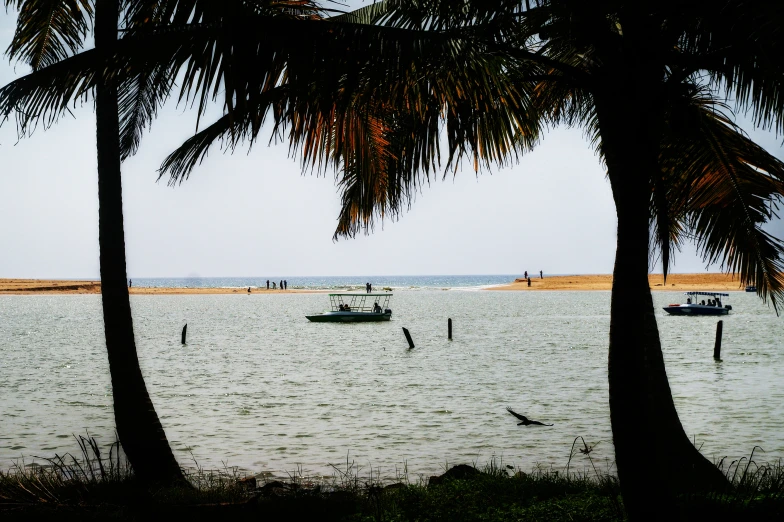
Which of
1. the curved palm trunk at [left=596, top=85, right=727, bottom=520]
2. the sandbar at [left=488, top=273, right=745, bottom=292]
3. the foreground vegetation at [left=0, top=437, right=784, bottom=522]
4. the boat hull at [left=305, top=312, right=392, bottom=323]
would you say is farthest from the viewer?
the sandbar at [left=488, top=273, right=745, bottom=292]

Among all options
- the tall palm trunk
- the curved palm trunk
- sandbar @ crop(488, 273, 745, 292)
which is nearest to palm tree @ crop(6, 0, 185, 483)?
the tall palm trunk

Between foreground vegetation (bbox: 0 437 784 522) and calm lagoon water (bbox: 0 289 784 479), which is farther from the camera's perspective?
calm lagoon water (bbox: 0 289 784 479)

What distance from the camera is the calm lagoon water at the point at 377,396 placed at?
14320 millimetres

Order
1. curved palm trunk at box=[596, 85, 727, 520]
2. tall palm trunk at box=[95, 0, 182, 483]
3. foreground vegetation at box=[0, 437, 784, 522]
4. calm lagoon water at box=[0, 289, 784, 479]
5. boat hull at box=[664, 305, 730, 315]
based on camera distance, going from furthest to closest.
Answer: boat hull at box=[664, 305, 730, 315]
calm lagoon water at box=[0, 289, 784, 479]
tall palm trunk at box=[95, 0, 182, 483]
foreground vegetation at box=[0, 437, 784, 522]
curved palm trunk at box=[596, 85, 727, 520]

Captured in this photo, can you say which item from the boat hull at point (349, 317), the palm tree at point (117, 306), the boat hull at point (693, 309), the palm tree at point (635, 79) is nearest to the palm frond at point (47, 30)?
the palm tree at point (117, 306)

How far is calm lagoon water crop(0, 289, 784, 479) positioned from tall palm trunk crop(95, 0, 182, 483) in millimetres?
3959

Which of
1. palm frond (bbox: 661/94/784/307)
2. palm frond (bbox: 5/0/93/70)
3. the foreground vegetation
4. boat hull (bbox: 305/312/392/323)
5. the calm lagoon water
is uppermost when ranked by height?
palm frond (bbox: 5/0/93/70)

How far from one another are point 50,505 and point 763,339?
4347 centimetres

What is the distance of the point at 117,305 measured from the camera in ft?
27.8

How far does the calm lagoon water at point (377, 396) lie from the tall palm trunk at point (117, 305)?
3959 millimetres

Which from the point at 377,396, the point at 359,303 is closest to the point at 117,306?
the point at 377,396

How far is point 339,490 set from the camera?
859 centimetres

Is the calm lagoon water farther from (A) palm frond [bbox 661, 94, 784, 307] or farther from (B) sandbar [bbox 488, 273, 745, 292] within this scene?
(B) sandbar [bbox 488, 273, 745, 292]

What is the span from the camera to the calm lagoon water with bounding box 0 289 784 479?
14.3m
